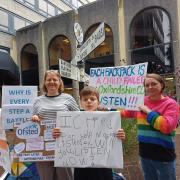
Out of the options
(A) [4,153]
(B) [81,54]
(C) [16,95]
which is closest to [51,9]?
(B) [81,54]

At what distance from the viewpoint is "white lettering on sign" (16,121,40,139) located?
459 centimetres

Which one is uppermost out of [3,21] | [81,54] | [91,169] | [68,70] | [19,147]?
[3,21]

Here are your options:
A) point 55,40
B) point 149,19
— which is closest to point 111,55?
point 149,19

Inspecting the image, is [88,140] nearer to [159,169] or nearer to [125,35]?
[159,169]

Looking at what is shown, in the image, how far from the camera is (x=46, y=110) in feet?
14.6

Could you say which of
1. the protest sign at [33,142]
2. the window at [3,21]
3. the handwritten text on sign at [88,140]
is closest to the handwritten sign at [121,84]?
the handwritten text on sign at [88,140]

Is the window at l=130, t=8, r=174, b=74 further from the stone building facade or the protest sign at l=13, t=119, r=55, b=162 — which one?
the protest sign at l=13, t=119, r=55, b=162

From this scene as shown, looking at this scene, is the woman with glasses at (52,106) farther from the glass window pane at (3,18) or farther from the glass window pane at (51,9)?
the glass window pane at (51,9)

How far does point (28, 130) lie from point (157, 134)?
1.70 meters

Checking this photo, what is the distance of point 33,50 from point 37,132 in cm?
2548

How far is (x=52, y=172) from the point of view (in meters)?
4.59

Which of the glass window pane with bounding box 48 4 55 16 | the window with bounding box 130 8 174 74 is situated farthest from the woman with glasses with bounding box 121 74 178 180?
the glass window pane with bounding box 48 4 55 16

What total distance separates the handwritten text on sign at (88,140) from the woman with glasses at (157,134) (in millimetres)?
327

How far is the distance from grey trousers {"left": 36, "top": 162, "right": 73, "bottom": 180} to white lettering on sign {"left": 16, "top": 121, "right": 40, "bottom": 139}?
1.26 feet
